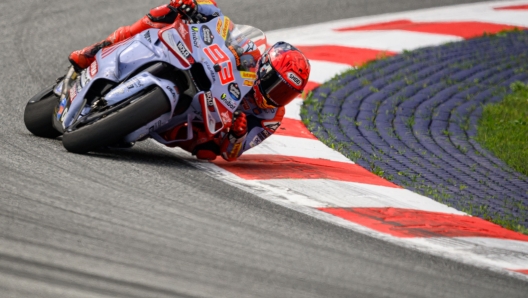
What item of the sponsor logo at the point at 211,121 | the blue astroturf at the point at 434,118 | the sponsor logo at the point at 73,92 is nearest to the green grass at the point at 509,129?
the blue astroturf at the point at 434,118

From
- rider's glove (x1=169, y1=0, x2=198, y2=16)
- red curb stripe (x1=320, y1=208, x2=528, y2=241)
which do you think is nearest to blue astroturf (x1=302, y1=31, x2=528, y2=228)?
red curb stripe (x1=320, y1=208, x2=528, y2=241)

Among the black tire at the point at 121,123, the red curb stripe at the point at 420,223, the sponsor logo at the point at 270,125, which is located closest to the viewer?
the red curb stripe at the point at 420,223

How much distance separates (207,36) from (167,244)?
2182mm

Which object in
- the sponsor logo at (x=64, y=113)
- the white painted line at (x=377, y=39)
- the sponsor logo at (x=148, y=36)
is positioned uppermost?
the white painted line at (x=377, y=39)

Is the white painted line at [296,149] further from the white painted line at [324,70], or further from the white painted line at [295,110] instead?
the white painted line at [324,70]

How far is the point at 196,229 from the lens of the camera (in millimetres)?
4383

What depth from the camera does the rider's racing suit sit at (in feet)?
19.8

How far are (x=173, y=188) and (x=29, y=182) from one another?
0.83 m

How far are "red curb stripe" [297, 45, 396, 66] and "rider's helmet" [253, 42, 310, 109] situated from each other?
3791 millimetres

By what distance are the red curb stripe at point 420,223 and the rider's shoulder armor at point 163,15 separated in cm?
184

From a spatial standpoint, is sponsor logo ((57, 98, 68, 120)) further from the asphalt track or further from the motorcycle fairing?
the asphalt track

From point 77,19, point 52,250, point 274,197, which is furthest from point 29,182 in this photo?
point 77,19

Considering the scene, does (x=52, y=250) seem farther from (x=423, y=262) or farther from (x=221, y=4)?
(x=221, y=4)

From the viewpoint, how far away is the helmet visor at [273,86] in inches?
229
